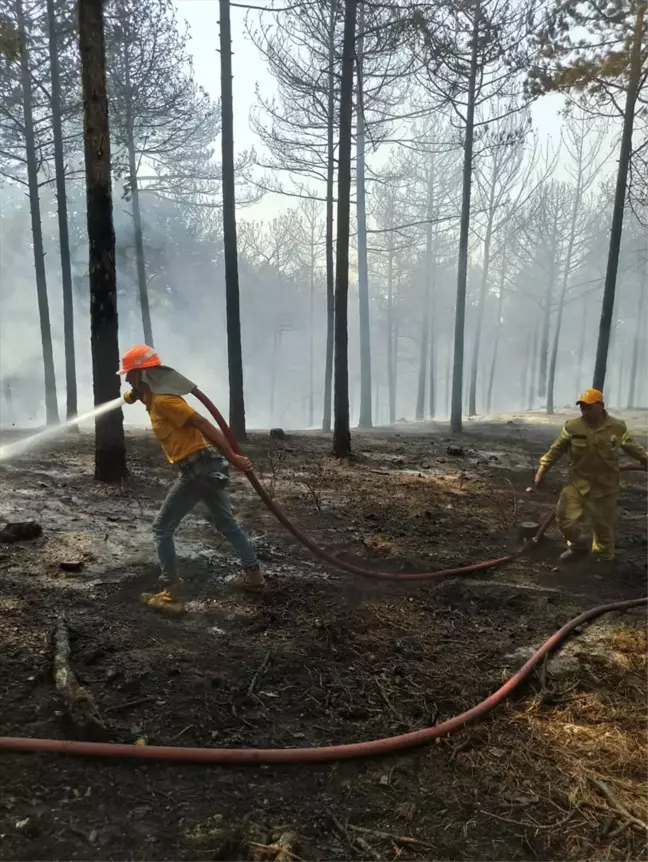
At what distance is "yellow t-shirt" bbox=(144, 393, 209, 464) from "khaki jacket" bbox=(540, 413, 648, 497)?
11.1ft

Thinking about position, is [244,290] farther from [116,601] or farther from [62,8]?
[116,601]

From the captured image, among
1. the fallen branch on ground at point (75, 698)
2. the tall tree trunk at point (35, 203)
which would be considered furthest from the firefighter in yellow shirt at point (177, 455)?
the tall tree trunk at point (35, 203)

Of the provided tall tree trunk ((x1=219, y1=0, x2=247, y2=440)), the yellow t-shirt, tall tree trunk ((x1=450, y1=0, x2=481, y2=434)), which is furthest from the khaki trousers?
tall tree trunk ((x1=450, y1=0, x2=481, y2=434))

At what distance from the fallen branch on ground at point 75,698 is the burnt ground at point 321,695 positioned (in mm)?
62

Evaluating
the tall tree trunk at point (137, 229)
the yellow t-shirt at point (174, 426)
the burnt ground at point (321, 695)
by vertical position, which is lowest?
the burnt ground at point (321, 695)

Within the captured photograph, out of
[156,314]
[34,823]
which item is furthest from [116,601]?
[156,314]

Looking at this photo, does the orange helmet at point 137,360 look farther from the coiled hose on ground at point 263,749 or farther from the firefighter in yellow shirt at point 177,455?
the coiled hose on ground at point 263,749

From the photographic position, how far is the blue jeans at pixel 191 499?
3850 millimetres

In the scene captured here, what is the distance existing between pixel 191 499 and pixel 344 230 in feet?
22.9

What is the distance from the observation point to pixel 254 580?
167 inches

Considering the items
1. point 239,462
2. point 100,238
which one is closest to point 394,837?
point 239,462

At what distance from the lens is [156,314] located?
37.1 meters

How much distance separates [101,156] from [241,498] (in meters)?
4.16

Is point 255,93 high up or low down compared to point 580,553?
up
